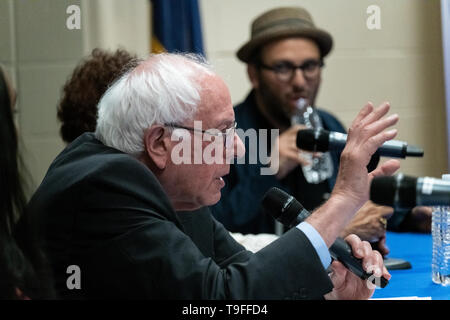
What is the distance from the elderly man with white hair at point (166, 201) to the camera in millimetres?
1033

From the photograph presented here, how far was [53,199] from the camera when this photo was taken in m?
1.09

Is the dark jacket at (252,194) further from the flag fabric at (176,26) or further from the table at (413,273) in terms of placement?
the flag fabric at (176,26)

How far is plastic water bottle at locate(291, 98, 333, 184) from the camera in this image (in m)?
2.39

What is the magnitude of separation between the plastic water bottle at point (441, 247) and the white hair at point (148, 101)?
2.18ft

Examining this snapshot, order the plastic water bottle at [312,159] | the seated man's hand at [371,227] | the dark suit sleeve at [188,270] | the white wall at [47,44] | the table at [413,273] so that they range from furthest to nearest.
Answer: the white wall at [47,44] < the plastic water bottle at [312,159] < the seated man's hand at [371,227] < the table at [413,273] < the dark suit sleeve at [188,270]

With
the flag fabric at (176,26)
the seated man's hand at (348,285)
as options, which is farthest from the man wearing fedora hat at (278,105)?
the seated man's hand at (348,285)

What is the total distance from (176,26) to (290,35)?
634 mm

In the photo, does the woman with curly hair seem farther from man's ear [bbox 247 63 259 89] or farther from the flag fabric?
the flag fabric

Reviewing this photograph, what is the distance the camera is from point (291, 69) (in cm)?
266

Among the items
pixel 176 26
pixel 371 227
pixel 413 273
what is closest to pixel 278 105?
pixel 176 26

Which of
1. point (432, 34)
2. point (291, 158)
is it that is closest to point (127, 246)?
point (291, 158)

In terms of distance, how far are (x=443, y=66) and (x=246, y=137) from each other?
171 centimetres
